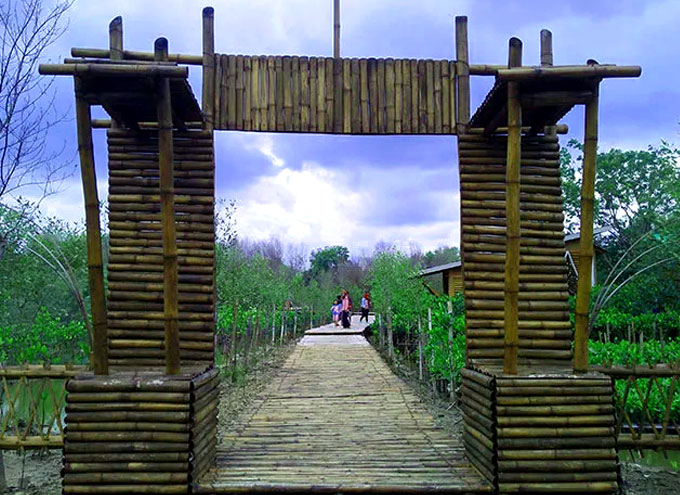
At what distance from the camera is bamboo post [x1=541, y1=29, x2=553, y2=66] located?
543 cm

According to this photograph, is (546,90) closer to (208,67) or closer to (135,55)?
(208,67)

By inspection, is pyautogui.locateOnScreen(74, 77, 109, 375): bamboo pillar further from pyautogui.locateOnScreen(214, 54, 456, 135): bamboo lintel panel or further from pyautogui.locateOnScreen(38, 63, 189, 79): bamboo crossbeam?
pyautogui.locateOnScreen(214, 54, 456, 135): bamboo lintel panel

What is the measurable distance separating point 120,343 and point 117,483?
1.27 m

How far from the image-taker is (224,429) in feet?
21.6

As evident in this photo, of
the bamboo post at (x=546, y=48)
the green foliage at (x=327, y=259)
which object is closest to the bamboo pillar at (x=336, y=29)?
the bamboo post at (x=546, y=48)

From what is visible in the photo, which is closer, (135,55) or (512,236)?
(512,236)

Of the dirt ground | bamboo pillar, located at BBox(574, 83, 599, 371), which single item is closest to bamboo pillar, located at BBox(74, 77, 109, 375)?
the dirt ground

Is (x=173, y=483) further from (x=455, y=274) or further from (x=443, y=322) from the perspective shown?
(x=455, y=274)

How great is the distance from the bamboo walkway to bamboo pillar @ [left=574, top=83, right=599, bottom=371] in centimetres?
119

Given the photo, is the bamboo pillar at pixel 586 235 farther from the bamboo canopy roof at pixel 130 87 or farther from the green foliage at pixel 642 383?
the bamboo canopy roof at pixel 130 87

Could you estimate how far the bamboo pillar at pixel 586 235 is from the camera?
14.0 ft

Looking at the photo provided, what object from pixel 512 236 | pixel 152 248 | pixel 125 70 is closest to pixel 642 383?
pixel 512 236

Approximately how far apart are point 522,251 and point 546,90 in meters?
1.35

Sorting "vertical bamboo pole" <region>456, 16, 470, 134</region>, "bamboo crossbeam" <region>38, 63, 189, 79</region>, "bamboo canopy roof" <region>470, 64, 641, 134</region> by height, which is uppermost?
"vertical bamboo pole" <region>456, 16, 470, 134</region>
